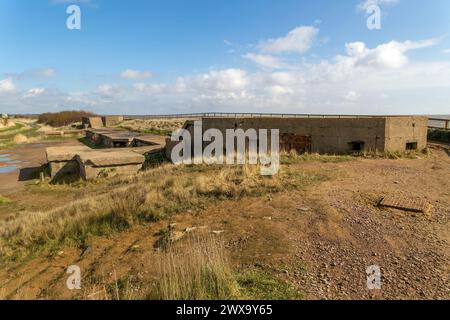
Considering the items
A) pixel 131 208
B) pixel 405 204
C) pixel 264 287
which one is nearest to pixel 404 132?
pixel 405 204

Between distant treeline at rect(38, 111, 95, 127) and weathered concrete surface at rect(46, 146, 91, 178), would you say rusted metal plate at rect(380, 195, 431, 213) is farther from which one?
distant treeline at rect(38, 111, 95, 127)

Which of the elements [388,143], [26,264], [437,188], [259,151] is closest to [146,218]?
[26,264]

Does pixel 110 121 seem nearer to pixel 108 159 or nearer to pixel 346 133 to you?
pixel 108 159

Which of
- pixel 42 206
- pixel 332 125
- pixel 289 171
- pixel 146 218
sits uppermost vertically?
pixel 332 125

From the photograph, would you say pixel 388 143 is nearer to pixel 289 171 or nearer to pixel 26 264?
pixel 289 171

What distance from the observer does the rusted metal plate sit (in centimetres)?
582

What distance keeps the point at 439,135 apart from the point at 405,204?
41.4 feet

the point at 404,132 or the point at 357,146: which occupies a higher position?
the point at 404,132

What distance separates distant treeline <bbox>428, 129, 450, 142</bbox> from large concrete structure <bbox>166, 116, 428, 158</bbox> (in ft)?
11.1

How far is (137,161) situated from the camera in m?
13.4

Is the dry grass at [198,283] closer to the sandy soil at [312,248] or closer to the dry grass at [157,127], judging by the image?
the sandy soil at [312,248]

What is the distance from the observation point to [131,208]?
6754 mm
